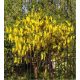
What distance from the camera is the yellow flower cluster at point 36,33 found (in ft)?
11.3

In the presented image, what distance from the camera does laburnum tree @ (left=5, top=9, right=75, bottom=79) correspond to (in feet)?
11.3

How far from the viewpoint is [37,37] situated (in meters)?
3.43

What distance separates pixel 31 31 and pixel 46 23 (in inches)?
5.9

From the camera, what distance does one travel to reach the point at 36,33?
343 centimetres

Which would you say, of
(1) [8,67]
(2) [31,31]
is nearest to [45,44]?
(2) [31,31]

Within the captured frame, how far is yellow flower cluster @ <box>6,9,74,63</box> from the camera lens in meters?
3.43

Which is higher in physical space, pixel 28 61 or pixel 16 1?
pixel 16 1

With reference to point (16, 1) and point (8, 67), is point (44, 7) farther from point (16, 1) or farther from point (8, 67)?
point (8, 67)

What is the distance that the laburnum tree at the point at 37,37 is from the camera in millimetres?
3432

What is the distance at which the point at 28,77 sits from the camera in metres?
3.45

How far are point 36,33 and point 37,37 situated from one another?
4 centimetres

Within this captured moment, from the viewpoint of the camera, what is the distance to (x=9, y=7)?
3418mm

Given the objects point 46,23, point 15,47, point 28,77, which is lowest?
point 28,77

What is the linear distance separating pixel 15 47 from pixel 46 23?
1.13 ft
